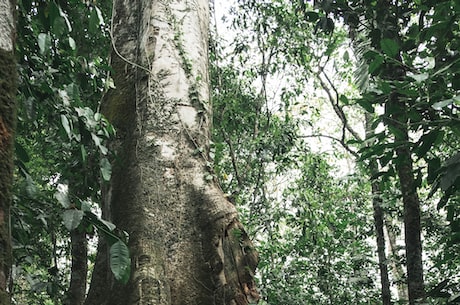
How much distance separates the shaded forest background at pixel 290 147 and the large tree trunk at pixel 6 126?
465 millimetres

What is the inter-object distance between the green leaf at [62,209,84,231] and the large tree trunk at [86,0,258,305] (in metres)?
0.63

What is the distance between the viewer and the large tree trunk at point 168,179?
1883 millimetres

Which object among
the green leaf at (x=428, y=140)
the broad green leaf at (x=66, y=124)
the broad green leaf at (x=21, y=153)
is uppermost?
the green leaf at (x=428, y=140)

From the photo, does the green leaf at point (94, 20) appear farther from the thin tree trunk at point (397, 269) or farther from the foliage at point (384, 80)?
the thin tree trunk at point (397, 269)

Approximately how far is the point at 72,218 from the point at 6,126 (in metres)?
0.47

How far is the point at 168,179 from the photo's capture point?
214 centimetres

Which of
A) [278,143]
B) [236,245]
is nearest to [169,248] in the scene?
[236,245]

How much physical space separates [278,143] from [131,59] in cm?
247

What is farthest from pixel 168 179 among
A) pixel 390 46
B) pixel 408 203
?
pixel 408 203

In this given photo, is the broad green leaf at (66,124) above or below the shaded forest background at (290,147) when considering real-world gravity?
below

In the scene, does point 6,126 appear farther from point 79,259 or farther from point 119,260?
point 79,259

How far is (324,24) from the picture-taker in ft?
8.61

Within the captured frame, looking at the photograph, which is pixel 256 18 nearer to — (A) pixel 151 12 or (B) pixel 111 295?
(A) pixel 151 12

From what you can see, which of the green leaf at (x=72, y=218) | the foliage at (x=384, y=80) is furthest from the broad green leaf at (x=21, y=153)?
the foliage at (x=384, y=80)
